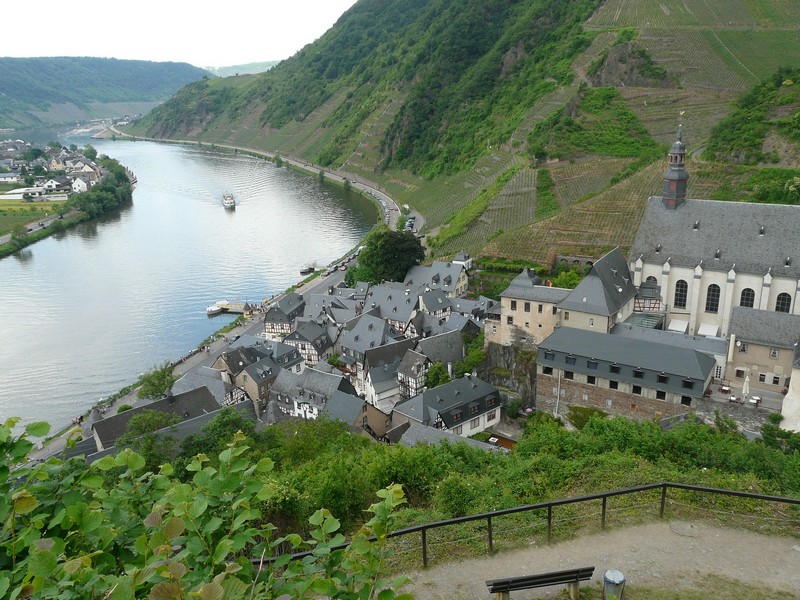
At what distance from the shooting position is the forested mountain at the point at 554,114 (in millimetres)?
46750

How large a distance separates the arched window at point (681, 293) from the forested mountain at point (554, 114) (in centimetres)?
846

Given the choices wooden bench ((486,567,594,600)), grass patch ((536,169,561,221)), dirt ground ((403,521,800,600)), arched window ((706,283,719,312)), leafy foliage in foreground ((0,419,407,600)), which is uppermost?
leafy foliage in foreground ((0,419,407,600))

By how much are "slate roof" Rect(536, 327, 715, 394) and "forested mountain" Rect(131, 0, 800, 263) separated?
15.5 metres

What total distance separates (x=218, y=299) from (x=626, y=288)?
33775 millimetres

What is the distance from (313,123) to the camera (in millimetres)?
132375

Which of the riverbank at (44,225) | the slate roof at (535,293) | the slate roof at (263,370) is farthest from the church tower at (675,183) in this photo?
the riverbank at (44,225)

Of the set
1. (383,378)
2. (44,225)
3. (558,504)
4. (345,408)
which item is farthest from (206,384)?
(44,225)

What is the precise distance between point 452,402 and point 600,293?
8746mm

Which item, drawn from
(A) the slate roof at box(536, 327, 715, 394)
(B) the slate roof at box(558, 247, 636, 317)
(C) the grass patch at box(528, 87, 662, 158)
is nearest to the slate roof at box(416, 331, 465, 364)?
(B) the slate roof at box(558, 247, 636, 317)

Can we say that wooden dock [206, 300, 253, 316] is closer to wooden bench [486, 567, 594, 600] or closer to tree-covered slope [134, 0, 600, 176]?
tree-covered slope [134, 0, 600, 176]

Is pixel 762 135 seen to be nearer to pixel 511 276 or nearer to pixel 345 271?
pixel 511 276

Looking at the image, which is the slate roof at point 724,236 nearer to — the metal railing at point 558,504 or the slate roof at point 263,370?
the slate roof at point 263,370

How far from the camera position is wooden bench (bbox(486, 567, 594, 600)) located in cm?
748

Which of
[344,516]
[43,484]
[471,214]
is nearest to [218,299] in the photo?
[471,214]
